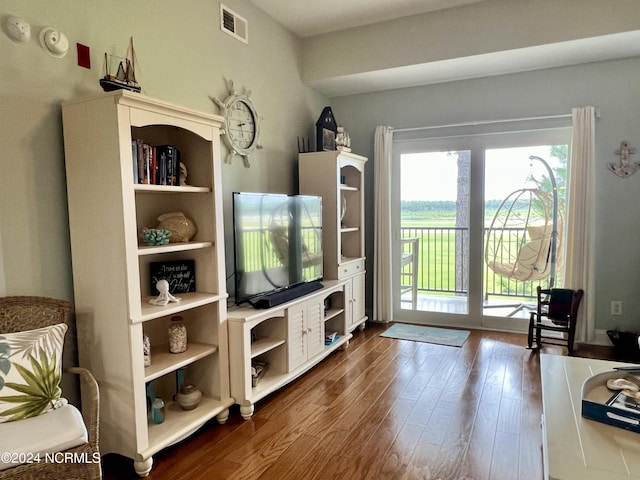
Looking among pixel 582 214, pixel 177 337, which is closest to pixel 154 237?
pixel 177 337

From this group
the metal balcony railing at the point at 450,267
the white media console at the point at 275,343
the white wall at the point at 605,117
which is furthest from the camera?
the metal balcony railing at the point at 450,267

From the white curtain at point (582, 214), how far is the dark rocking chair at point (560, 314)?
16cm

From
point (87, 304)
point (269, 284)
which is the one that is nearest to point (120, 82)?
point (87, 304)

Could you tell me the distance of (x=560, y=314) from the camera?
3.54m

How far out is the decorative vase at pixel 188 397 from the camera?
7.63 feet

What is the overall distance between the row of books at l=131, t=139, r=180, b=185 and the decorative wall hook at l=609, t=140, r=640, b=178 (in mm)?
3578

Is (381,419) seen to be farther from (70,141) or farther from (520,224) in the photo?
(520,224)

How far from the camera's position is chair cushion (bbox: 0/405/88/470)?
138cm

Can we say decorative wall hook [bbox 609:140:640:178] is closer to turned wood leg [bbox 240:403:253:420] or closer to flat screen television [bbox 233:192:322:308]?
flat screen television [bbox 233:192:322:308]

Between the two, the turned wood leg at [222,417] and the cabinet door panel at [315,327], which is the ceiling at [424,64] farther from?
the turned wood leg at [222,417]

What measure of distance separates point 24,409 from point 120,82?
4.62ft

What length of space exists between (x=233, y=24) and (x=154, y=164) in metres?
1.55

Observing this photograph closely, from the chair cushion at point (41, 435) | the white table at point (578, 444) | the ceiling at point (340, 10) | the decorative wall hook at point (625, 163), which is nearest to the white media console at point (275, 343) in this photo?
the chair cushion at point (41, 435)

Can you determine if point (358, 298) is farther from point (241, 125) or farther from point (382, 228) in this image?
point (241, 125)
